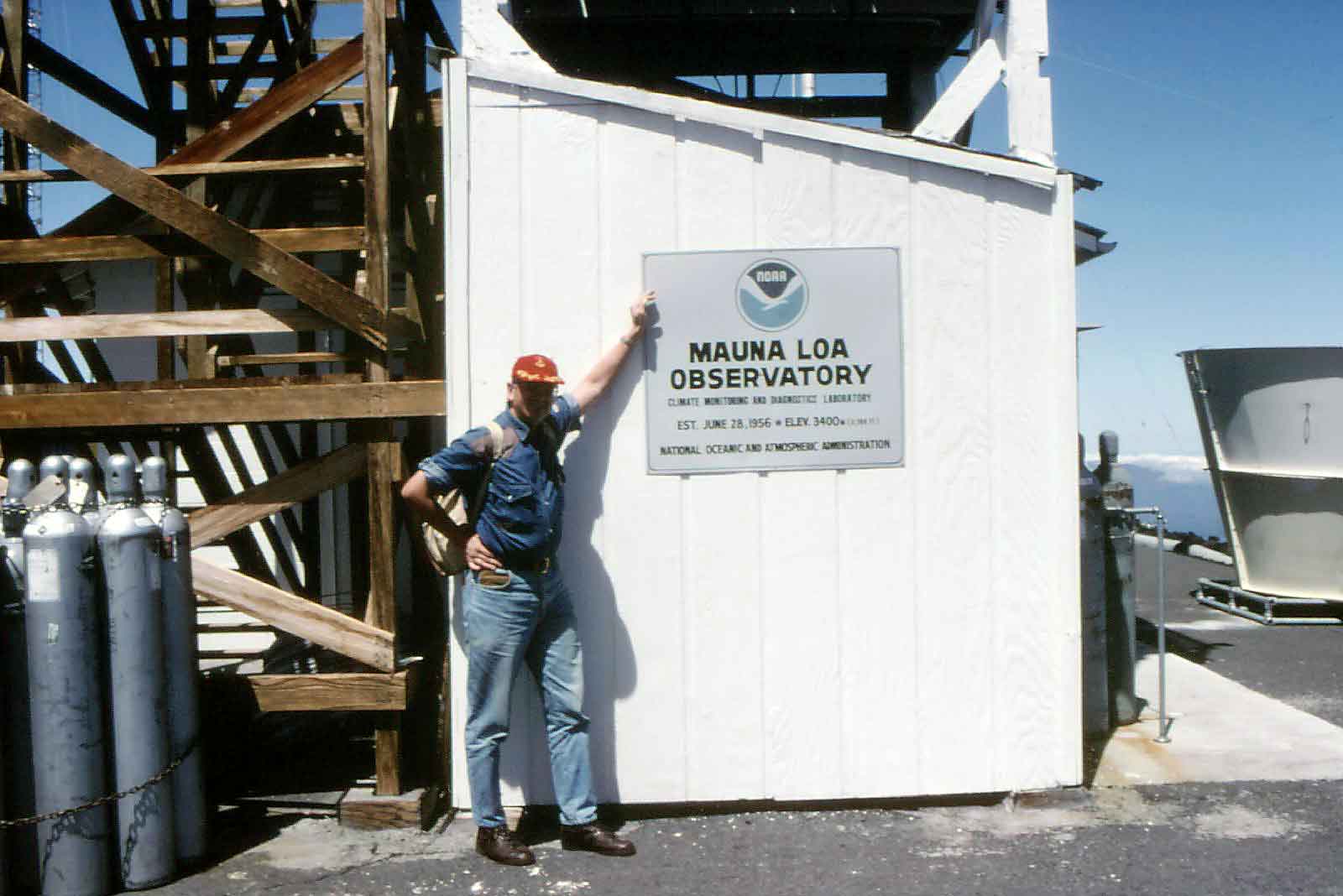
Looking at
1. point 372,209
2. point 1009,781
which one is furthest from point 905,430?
point 372,209

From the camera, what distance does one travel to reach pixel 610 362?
14.7 ft

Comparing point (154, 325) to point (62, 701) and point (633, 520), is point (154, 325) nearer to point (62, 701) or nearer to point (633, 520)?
point (62, 701)

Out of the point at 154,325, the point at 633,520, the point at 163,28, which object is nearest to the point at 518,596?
the point at 633,520

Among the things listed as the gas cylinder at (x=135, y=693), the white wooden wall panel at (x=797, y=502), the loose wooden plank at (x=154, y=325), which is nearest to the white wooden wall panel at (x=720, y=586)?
the white wooden wall panel at (x=797, y=502)

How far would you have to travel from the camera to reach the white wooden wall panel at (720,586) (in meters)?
4.58

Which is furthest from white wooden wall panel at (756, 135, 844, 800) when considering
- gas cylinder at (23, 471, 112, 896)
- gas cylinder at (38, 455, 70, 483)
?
gas cylinder at (38, 455, 70, 483)

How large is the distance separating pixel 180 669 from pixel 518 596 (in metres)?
1.39

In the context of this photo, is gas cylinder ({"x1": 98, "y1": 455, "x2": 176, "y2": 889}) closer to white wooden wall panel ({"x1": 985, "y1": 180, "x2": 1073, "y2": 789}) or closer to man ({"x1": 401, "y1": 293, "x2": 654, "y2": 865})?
man ({"x1": 401, "y1": 293, "x2": 654, "y2": 865})

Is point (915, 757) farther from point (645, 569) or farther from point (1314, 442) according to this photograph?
point (1314, 442)

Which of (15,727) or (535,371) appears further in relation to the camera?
(535,371)

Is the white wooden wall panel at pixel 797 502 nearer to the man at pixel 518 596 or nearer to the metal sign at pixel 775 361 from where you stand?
the metal sign at pixel 775 361

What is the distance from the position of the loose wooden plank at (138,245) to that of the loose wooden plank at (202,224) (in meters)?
0.32

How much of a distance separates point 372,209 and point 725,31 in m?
3.83

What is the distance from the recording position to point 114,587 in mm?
3973
